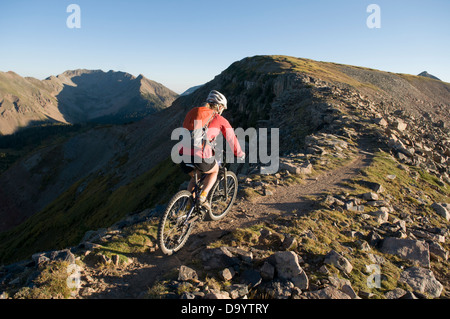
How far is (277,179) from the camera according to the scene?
1227 cm

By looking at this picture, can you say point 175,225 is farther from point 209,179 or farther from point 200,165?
point 200,165

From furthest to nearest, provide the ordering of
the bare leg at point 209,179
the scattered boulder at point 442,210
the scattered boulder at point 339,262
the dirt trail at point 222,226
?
the scattered boulder at point 442,210
the bare leg at point 209,179
the scattered boulder at point 339,262
the dirt trail at point 222,226

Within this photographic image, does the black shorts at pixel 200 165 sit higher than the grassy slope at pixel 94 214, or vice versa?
the black shorts at pixel 200 165

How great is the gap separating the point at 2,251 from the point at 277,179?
6072 centimetres

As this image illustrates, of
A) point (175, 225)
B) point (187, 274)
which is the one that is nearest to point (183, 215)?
point (175, 225)

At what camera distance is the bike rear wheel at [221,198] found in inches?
333

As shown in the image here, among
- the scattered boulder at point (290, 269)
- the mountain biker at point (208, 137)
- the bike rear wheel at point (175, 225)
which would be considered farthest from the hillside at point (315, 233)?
the mountain biker at point (208, 137)

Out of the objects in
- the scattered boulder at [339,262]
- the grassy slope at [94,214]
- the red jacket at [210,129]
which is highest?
the red jacket at [210,129]

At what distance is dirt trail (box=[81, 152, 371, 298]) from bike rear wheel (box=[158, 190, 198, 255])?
278 millimetres

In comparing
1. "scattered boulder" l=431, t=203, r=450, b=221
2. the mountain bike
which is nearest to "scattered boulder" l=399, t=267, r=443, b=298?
the mountain bike

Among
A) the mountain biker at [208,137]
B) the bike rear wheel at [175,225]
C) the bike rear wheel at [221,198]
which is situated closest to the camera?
the bike rear wheel at [175,225]

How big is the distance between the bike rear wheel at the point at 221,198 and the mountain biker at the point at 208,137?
3.47ft

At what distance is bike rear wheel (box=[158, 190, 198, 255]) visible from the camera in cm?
626

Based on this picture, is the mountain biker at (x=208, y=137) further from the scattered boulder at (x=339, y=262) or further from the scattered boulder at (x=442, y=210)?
the scattered boulder at (x=442, y=210)
